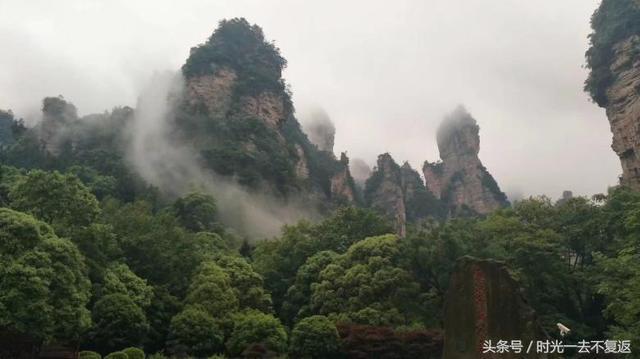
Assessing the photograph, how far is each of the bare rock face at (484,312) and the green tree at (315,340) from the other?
12701 mm

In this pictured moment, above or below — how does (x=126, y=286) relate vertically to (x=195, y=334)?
above

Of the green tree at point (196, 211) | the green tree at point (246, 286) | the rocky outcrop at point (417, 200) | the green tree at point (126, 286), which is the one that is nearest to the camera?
the green tree at point (126, 286)

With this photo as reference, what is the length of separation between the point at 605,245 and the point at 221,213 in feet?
101

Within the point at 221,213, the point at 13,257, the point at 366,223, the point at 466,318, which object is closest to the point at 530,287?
the point at 366,223

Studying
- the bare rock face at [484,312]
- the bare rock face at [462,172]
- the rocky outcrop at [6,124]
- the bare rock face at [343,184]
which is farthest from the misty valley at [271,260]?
the bare rock face at [462,172]

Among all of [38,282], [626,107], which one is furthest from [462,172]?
[38,282]

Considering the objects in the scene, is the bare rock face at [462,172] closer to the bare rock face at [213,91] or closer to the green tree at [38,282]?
the bare rock face at [213,91]

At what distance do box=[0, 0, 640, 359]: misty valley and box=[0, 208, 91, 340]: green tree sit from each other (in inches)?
1.9

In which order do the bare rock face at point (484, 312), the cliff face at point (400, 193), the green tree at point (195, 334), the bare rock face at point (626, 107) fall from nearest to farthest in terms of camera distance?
the bare rock face at point (484, 312)
the green tree at point (195, 334)
the bare rock face at point (626, 107)
the cliff face at point (400, 193)

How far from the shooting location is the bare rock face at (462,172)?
90.7m

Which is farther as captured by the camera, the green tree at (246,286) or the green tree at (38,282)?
the green tree at (246,286)

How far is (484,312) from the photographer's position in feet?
32.1

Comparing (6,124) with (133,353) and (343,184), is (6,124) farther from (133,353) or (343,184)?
(133,353)

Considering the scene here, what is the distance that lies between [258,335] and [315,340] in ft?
7.17
